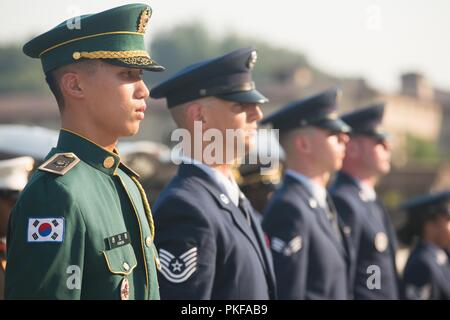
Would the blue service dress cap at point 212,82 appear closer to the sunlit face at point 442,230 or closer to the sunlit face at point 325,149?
the sunlit face at point 325,149

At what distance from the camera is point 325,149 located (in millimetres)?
6141

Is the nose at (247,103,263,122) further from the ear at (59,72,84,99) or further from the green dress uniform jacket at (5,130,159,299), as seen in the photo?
the ear at (59,72,84,99)

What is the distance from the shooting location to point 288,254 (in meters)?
5.61

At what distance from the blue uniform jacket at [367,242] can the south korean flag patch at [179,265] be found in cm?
224

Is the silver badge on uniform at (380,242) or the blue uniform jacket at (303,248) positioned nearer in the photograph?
the blue uniform jacket at (303,248)

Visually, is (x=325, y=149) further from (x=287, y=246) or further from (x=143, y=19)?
(x=143, y=19)

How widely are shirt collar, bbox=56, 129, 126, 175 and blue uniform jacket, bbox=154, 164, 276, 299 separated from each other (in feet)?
3.31

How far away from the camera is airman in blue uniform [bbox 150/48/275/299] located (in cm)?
446

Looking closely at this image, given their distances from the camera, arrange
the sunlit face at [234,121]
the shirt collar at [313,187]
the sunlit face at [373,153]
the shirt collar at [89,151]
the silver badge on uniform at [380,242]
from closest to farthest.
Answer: the shirt collar at [89,151], the sunlit face at [234,121], the shirt collar at [313,187], the silver badge on uniform at [380,242], the sunlit face at [373,153]

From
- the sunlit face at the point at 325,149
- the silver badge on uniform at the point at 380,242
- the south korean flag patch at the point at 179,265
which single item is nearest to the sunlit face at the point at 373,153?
the silver badge on uniform at the point at 380,242

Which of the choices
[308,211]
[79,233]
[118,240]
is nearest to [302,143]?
[308,211]

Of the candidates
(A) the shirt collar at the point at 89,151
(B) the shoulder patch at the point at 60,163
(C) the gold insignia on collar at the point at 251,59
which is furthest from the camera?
(C) the gold insignia on collar at the point at 251,59

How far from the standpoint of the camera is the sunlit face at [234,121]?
15.7 feet

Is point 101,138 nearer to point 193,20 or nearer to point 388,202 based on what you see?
point 388,202
